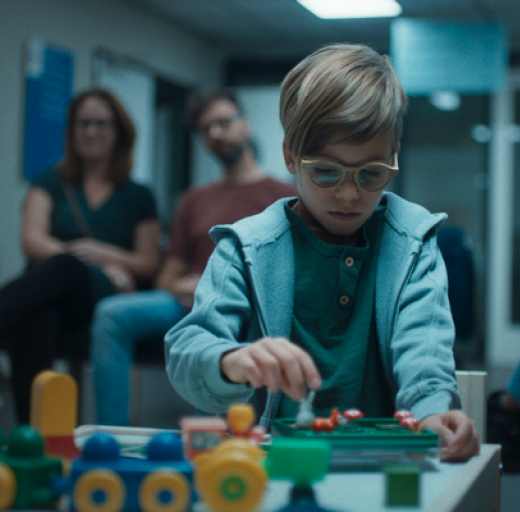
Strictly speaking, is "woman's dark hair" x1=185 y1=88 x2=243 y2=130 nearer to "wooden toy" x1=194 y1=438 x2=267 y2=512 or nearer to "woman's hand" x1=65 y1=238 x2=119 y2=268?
"woman's hand" x1=65 y1=238 x2=119 y2=268

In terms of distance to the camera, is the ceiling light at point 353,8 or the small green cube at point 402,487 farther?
the ceiling light at point 353,8

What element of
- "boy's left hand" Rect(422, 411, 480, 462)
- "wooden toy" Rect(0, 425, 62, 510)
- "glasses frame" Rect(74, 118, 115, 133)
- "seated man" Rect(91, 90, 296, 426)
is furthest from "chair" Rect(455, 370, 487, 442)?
"glasses frame" Rect(74, 118, 115, 133)

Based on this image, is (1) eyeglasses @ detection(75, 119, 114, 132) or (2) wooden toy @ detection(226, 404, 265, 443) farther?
(1) eyeglasses @ detection(75, 119, 114, 132)

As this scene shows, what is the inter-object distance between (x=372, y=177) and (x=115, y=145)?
1.86m

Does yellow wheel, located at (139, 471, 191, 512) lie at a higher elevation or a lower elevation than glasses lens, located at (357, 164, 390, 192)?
lower

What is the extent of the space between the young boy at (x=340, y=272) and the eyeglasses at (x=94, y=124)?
1.66 metres

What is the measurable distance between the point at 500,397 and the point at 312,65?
125cm

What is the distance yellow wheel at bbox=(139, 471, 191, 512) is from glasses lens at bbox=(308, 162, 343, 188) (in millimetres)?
449

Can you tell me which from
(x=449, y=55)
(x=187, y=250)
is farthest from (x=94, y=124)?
(x=449, y=55)

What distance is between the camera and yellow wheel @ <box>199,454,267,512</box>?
42 centimetres

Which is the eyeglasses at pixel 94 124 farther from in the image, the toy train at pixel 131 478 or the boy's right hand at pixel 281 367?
the toy train at pixel 131 478

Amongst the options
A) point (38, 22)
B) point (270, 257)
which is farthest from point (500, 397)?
point (38, 22)

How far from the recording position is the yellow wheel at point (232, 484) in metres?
0.42

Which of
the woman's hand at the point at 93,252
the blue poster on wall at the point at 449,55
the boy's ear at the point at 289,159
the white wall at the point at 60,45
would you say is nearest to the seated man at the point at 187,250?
the woman's hand at the point at 93,252
